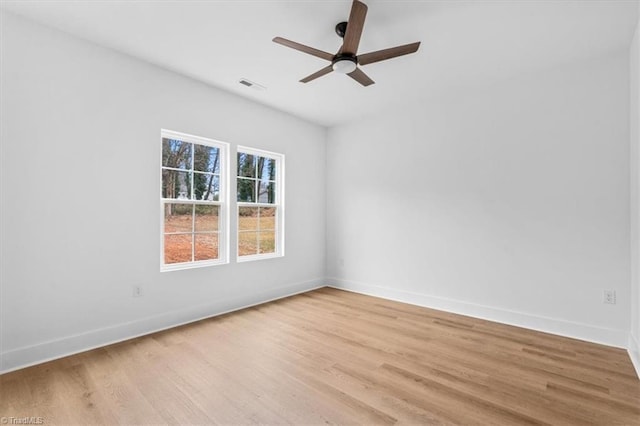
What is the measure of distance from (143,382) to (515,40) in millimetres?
4196

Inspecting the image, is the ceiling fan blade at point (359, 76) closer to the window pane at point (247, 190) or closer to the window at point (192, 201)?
the window at point (192, 201)

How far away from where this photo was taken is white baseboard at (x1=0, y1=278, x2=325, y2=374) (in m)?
2.39

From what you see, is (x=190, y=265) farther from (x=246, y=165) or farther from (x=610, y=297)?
(x=610, y=297)

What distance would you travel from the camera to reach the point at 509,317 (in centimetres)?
350

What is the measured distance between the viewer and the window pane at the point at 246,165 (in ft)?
13.7

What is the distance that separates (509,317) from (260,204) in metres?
3.49

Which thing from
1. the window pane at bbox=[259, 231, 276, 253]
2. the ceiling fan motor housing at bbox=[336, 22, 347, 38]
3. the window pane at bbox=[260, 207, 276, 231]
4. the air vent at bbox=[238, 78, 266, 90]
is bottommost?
the window pane at bbox=[259, 231, 276, 253]

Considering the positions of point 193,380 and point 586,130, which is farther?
point 586,130

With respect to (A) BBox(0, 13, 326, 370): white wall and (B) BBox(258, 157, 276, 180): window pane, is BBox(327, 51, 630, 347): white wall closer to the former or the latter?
(B) BBox(258, 157, 276, 180): window pane

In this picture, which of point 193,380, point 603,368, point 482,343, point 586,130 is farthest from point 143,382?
point 586,130

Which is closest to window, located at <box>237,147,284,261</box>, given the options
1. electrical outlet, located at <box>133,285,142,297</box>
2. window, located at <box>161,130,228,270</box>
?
window, located at <box>161,130,228,270</box>

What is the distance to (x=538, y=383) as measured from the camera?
2242mm

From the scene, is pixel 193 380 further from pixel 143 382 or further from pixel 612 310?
pixel 612 310

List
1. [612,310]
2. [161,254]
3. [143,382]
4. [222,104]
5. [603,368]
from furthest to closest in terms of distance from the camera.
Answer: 1. [222,104]
2. [161,254]
3. [612,310]
4. [603,368]
5. [143,382]
